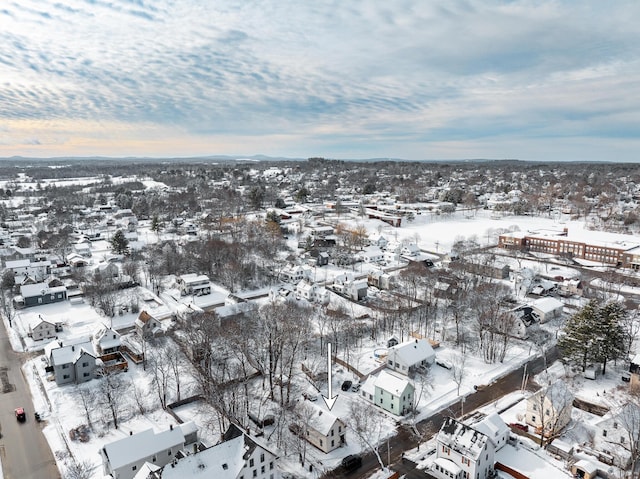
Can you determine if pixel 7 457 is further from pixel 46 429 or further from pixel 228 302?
pixel 228 302

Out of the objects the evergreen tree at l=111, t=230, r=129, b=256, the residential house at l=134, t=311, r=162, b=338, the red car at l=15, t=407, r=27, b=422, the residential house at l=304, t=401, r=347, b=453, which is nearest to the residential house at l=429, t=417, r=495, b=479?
the residential house at l=304, t=401, r=347, b=453

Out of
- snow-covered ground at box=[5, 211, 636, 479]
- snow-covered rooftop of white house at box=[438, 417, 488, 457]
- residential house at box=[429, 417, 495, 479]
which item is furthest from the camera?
snow-covered ground at box=[5, 211, 636, 479]

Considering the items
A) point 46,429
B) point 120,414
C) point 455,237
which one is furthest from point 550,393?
point 455,237

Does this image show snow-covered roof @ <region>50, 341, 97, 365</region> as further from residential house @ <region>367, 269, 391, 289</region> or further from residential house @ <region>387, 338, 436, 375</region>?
residential house @ <region>367, 269, 391, 289</region>

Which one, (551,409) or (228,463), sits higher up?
(228,463)

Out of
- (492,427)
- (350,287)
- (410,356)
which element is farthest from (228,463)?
(350,287)

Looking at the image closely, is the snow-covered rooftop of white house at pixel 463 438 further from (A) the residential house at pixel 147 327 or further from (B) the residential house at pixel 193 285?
(B) the residential house at pixel 193 285

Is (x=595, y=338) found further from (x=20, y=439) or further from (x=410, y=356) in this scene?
(x=20, y=439)
